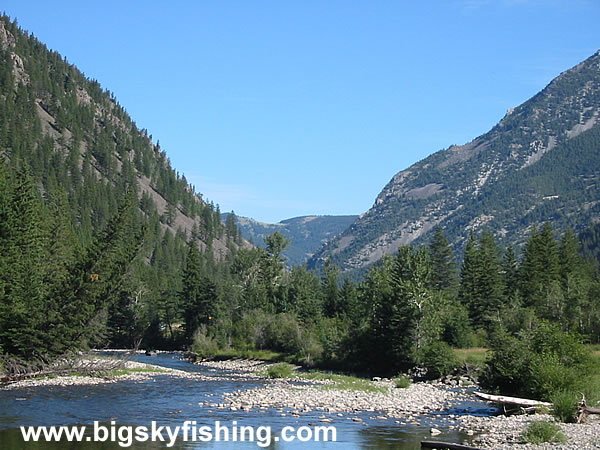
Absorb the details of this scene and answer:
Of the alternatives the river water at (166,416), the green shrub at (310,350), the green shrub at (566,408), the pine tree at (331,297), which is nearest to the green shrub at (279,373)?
the green shrub at (310,350)

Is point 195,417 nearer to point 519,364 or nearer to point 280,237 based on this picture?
point 519,364

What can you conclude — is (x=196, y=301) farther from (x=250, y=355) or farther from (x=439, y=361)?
(x=439, y=361)

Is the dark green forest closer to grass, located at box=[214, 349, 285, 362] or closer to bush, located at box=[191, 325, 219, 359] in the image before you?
bush, located at box=[191, 325, 219, 359]

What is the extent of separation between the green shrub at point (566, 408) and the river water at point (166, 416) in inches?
226

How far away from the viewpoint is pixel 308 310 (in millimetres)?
105250

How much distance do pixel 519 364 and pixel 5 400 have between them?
32068 millimetres

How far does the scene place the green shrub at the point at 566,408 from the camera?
117 feet

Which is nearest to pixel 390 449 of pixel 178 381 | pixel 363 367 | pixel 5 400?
pixel 5 400

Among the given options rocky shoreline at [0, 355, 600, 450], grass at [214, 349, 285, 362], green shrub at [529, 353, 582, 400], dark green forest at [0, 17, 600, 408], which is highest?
dark green forest at [0, 17, 600, 408]

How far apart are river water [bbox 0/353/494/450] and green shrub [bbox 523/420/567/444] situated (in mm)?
3413

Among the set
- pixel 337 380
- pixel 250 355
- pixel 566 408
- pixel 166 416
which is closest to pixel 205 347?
pixel 250 355

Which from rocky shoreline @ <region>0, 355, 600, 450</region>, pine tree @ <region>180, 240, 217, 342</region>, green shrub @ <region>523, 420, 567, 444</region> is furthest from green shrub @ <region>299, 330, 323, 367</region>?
green shrub @ <region>523, 420, 567, 444</region>

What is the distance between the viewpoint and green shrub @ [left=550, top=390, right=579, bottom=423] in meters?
35.6

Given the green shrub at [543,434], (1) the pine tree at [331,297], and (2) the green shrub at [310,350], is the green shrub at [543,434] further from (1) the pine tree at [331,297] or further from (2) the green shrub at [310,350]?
(1) the pine tree at [331,297]
